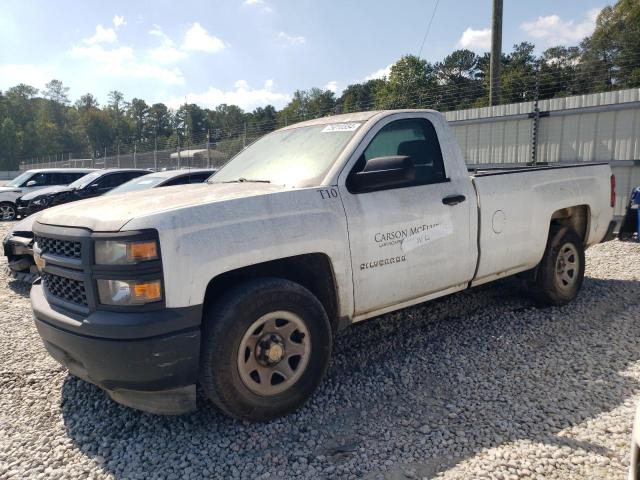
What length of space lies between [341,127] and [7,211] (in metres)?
15.1

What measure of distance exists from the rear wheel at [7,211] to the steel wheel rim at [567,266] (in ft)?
51.8

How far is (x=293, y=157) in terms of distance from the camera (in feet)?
13.0

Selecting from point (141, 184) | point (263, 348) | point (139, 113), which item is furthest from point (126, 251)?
point (139, 113)

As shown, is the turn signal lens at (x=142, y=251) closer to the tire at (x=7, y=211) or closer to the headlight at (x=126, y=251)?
the headlight at (x=126, y=251)

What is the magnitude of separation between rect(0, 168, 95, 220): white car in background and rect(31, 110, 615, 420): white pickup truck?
1298cm

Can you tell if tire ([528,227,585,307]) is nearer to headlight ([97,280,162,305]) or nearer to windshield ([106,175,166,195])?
headlight ([97,280,162,305])

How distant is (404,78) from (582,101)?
182ft

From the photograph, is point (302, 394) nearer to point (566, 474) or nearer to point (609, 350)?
point (566, 474)

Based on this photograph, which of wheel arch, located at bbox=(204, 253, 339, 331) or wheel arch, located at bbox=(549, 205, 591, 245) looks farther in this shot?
wheel arch, located at bbox=(549, 205, 591, 245)

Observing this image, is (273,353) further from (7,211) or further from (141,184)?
(7,211)

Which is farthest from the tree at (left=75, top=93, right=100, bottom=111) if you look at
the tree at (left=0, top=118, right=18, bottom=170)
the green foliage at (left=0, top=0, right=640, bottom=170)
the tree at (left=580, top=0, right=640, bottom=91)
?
the tree at (left=580, top=0, right=640, bottom=91)

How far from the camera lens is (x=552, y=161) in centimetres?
1088

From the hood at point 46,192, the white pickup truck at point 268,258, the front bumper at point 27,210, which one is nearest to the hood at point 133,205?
the white pickup truck at point 268,258

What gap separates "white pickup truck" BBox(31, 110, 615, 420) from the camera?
2.76 m
